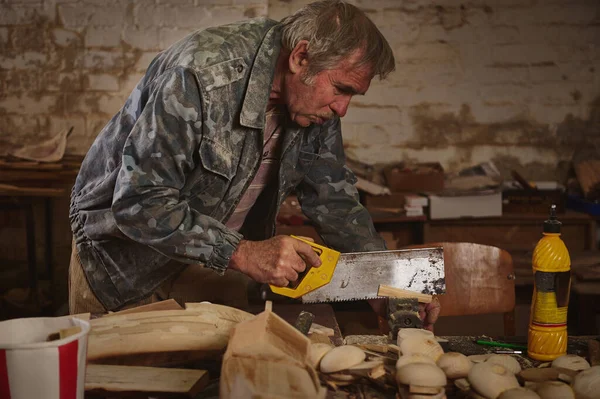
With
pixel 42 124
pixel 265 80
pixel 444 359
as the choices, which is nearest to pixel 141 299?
pixel 265 80

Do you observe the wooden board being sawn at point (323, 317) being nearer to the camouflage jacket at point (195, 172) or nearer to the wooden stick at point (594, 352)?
the camouflage jacket at point (195, 172)

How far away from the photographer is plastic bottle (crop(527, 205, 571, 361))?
1978mm

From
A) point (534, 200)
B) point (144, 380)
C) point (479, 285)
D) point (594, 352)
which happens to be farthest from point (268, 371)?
point (534, 200)

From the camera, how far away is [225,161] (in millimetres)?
2438

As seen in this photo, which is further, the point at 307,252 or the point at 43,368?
the point at 307,252

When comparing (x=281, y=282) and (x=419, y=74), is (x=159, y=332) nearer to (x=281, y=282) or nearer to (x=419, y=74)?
(x=281, y=282)

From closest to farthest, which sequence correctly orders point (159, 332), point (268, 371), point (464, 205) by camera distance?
point (268, 371)
point (159, 332)
point (464, 205)

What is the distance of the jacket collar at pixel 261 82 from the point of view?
2.42 metres

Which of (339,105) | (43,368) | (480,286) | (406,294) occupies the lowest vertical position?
(480,286)

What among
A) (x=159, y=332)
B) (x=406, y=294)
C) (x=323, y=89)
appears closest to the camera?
(x=159, y=332)

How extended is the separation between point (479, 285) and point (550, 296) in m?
1.07

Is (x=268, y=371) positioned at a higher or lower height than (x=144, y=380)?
higher

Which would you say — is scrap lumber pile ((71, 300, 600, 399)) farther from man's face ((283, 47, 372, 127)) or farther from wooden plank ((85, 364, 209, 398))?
man's face ((283, 47, 372, 127))

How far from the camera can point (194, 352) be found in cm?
196
